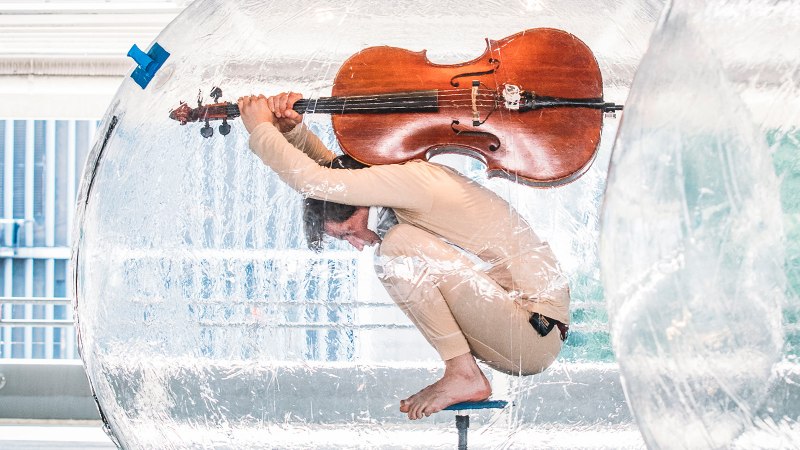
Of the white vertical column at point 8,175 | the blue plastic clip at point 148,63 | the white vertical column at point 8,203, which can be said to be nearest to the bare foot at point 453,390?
the blue plastic clip at point 148,63

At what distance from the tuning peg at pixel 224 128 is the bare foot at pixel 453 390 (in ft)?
0.83

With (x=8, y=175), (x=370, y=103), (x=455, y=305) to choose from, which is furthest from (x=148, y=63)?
(x=8, y=175)

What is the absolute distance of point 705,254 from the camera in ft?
1.86

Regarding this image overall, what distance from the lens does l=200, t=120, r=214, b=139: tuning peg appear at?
0.85m

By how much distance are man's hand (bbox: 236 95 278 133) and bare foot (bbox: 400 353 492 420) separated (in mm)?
237

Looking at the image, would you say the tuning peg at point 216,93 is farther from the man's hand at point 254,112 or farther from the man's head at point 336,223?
the man's head at point 336,223

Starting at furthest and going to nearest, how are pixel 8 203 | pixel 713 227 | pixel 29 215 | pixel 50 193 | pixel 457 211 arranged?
pixel 50 193 < pixel 8 203 < pixel 29 215 < pixel 457 211 < pixel 713 227

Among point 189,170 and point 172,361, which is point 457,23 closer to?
point 189,170

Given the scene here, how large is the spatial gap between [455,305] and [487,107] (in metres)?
0.15

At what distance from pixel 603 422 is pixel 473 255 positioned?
0.17m

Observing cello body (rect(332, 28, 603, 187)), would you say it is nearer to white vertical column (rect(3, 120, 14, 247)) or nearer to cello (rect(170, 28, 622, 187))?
cello (rect(170, 28, 622, 187))

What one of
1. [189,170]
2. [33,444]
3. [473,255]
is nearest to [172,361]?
[189,170]

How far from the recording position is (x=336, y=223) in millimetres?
796

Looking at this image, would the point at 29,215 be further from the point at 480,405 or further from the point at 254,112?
the point at 480,405
